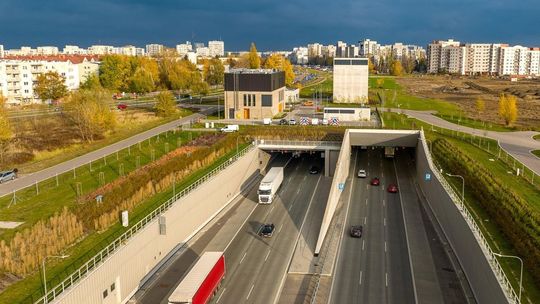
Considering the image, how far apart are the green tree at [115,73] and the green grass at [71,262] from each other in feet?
277

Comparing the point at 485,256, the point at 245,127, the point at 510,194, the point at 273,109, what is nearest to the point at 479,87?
the point at 273,109

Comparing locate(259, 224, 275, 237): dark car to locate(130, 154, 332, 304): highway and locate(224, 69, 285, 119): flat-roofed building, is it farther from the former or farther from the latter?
locate(224, 69, 285, 119): flat-roofed building

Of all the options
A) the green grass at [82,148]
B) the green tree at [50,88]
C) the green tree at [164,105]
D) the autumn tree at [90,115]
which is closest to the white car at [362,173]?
the green grass at [82,148]

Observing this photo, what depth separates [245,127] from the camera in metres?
66.2

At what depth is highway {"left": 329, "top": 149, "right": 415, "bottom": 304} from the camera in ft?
92.9

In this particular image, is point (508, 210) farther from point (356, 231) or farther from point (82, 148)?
point (82, 148)

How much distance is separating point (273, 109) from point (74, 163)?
36.5 m

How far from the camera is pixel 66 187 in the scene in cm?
3884

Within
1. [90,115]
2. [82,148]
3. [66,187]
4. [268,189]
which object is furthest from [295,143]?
[66,187]

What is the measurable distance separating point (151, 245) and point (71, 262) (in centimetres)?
561

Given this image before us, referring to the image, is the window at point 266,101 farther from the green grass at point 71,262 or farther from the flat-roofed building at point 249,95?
the green grass at point 71,262

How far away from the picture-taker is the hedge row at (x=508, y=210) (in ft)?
85.9

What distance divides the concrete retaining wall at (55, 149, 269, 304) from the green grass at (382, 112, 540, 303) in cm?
1969

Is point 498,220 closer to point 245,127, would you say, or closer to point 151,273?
point 151,273
